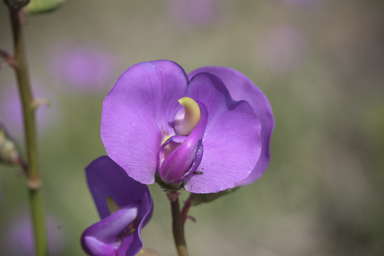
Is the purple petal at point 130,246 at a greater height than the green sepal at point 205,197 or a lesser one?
lesser

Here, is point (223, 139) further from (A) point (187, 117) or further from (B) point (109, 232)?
(B) point (109, 232)

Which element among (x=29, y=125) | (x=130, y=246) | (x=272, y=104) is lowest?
(x=272, y=104)

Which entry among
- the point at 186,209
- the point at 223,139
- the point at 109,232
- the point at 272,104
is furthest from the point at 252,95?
the point at 272,104

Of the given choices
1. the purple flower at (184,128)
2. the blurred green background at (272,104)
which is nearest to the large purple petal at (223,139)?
the purple flower at (184,128)

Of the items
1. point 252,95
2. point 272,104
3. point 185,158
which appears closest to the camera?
point 185,158

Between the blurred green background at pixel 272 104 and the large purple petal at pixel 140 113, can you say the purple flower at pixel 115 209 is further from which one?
the blurred green background at pixel 272 104

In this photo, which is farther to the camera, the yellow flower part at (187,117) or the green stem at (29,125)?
the green stem at (29,125)

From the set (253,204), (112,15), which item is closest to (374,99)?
(253,204)
